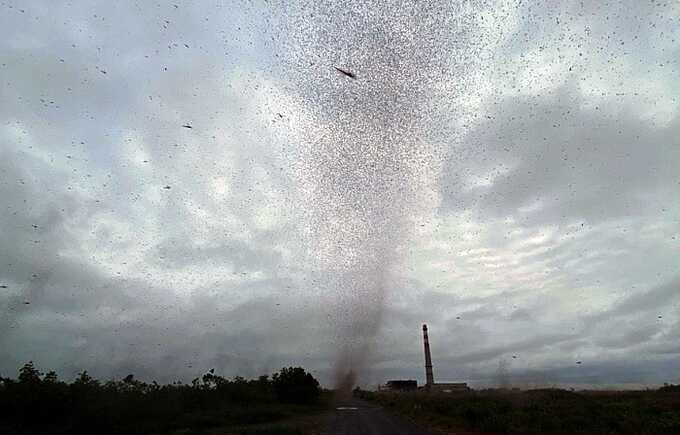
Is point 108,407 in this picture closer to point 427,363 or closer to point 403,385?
point 427,363

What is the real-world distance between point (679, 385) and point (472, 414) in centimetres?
7676

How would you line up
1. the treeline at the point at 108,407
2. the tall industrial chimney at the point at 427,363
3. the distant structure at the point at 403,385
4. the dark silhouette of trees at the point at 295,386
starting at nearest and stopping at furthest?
the treeline at the point at 108,407 < the dark silhouette of trees at the point at 295,386 < the tall industrial chimney at the point at 427,363 < the distant structure at the point at 403,385

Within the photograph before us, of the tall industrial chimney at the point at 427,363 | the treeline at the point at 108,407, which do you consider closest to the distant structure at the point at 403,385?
the tall industrial chimney at the point at 427,363

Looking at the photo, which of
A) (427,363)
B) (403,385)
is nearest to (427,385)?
(427,363)

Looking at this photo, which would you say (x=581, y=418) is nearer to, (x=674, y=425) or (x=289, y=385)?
(x=674, y=425)

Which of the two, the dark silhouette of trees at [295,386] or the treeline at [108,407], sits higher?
the dark silhouette of trees at [295,386]

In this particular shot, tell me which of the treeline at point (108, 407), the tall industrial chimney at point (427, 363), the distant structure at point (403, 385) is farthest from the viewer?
the distant structure at point (403, 385)

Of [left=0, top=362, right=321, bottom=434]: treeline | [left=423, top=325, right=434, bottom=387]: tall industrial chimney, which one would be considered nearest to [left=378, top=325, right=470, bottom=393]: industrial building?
[left=423, top=325, right=434, bottom=387]: tall industrial chimney

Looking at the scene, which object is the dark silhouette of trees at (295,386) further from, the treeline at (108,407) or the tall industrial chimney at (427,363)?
the tall industrial chimney at (427,363)

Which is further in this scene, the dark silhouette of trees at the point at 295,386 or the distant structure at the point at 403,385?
the distant structure at the point at 403,385

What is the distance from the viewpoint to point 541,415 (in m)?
39.5

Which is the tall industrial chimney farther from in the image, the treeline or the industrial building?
the treeline

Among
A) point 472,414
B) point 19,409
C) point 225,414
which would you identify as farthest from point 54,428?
point 472,414

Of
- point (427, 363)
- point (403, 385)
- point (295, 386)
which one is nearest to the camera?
point (295, 386)
